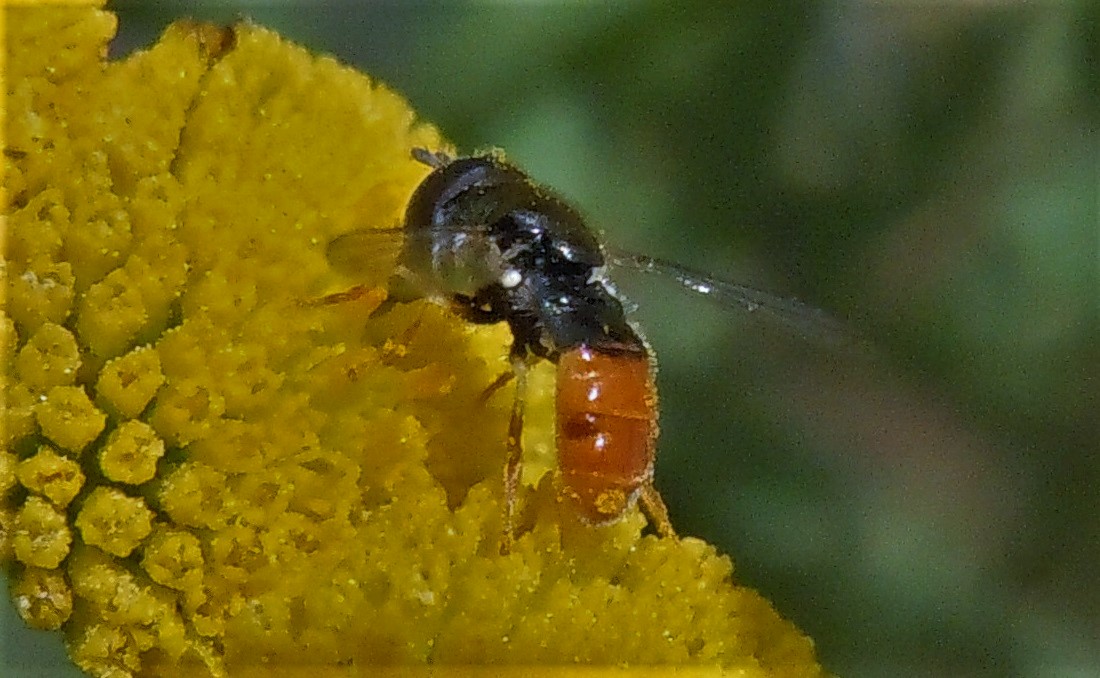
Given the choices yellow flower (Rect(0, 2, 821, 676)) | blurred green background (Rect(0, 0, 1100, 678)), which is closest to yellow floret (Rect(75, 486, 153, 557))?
yellow flower (Rect(0, 2, 821, 676))

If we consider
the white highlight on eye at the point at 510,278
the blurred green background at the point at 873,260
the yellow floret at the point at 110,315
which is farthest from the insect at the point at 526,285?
the blurred green background at the point at 873,260

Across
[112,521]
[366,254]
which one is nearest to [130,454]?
[112,521]

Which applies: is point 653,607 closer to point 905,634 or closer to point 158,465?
point 158,465

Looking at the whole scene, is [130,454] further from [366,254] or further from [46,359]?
[366,254]

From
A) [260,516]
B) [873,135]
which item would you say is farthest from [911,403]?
[260,516]

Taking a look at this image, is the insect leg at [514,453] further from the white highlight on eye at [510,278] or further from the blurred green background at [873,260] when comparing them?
the blurred green background at [873,260]
